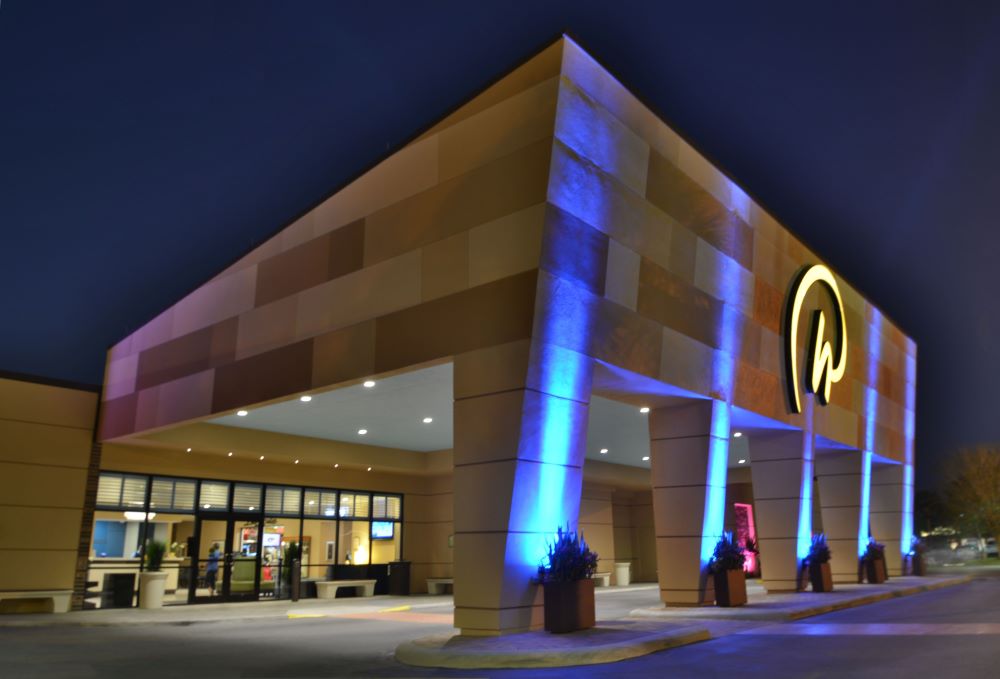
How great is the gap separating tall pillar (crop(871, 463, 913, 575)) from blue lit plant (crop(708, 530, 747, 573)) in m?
19.2

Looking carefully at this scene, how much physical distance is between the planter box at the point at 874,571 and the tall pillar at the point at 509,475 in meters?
19.3

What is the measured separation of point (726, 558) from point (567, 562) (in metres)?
6.88

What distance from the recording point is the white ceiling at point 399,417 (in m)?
18.0

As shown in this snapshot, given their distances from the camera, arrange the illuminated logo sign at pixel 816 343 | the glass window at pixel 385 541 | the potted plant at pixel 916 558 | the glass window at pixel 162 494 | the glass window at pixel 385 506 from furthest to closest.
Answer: the potted plant at pixel 916 558 < the glass window at pixel 385 506 < the glass window at pixel 385 541 < the glass window at pixel 162 494 < the illuminated logo sign at pixel 816 343

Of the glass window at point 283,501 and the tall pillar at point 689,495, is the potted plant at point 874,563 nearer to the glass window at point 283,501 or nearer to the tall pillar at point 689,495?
the tall pillar at point 689,495

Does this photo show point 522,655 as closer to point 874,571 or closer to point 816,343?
point 816,343

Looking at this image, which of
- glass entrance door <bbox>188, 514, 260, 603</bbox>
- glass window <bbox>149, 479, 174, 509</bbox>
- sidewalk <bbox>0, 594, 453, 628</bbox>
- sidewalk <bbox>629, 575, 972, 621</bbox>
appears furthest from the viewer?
glass entrance door <bbox>188, 514, 260, 603</bbox>

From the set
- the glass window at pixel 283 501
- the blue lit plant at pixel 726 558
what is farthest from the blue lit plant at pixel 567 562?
the glass window at pixel 283 501

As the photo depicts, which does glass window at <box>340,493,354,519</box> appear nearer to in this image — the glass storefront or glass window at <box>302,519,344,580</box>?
the glass storefront

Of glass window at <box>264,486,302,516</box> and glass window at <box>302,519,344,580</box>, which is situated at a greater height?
glass window at <box>264,486,302,516</box>

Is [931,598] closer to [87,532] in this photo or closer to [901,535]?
[901,535]

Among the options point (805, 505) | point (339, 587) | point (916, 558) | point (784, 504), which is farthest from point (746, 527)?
point (339, 587)

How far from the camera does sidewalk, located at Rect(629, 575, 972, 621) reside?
1631 cm

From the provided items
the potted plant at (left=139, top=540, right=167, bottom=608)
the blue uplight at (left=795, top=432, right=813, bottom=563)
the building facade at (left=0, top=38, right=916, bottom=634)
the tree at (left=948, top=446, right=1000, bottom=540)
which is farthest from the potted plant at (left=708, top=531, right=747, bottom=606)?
the tree at (left=948, top=446, right=1000, bottom=540)
